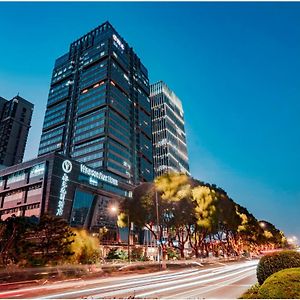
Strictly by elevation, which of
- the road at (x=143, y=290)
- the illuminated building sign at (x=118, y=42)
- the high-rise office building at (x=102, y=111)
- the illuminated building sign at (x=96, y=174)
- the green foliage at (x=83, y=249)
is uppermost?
the illuminated building sign at (x=118, y=42)

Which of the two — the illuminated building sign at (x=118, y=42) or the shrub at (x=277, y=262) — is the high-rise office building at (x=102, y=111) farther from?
the shrub at (x=277, y=262)

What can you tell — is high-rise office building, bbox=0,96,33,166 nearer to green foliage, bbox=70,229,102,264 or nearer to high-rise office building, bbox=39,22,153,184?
high-rise office building, bbox=39,22,153,184

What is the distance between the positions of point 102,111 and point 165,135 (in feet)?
222

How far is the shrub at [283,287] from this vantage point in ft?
24.7

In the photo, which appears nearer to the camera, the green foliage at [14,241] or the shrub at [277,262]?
the shrub at [277,262]

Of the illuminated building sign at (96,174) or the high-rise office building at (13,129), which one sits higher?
the high-rise office building at (13,129)

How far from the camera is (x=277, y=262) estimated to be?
10844mm

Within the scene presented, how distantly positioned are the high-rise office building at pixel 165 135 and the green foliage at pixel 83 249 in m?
130

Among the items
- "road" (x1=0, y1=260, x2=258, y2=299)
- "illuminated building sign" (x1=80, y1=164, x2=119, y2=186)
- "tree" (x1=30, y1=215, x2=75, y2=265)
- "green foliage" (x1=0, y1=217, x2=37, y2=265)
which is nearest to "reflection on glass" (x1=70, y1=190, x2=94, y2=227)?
"illuminated building sign" (x1=80, y1=164, x2=119, y2=186)

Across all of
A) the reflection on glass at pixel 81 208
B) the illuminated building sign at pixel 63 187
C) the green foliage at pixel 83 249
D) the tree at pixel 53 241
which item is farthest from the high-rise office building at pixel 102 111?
the tree at pixel 53 241

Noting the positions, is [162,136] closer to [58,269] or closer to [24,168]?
[24,168]

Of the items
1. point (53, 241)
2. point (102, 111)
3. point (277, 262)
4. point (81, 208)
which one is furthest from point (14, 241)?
point (102, 111)

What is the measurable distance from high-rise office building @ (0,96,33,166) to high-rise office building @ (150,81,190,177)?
7718 cm

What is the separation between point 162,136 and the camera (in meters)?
179
